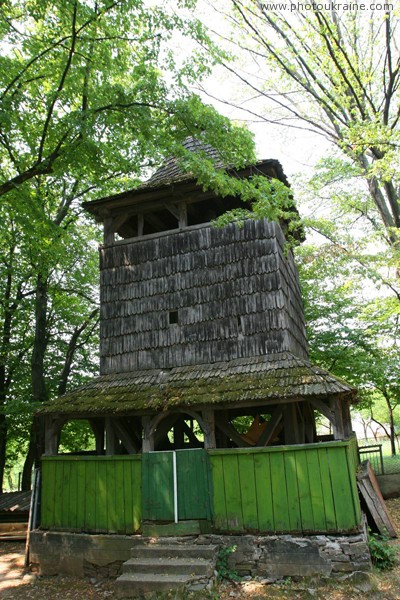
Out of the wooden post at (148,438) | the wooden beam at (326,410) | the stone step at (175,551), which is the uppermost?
the wooden beam at (326,410)

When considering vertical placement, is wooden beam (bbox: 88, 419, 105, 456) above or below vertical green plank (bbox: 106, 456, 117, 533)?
above

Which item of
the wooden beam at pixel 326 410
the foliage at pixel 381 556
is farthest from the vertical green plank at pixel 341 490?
the foliage at pixel 381 556

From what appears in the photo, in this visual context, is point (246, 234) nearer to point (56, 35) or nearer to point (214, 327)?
point (214, 327)

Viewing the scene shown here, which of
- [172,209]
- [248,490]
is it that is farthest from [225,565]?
[172,209]

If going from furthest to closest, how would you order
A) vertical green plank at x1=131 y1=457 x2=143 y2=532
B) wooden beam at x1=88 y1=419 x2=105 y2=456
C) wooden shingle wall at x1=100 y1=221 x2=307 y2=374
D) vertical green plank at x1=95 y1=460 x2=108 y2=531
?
1. wooden beam at x1=88 y1=419 x2=105 y2=456
2. wooden shingle wall at x1=100 y1=221 x2=307 y2=374
3. vertical green plank at x1=95 y1=460 x2=108 y2=531
4. vertical green plank at x1=131 y1=457 x2=143 y2=532

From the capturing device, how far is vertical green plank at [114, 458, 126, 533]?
896 cm

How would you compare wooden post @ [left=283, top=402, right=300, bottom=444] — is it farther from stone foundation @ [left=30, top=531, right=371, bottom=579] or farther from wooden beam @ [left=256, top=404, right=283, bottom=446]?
stone foundation @ [left=30, top=531, right=371, bottom=579]

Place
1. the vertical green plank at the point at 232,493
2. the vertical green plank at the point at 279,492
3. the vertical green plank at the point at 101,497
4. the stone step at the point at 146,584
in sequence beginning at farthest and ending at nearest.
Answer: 1. the vertical green plank at the point at 101,497
2. the vertical green plank at the point at 232,493
3. the vertical green plank at the point at 279,492
4. the stone step at the point at 146,584

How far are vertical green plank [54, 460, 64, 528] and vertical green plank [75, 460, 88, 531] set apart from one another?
0.41 meters

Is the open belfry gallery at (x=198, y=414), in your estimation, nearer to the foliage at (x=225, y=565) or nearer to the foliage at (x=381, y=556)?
the foliage at (x=225, y=565)

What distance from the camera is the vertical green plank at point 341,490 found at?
761 centimetres

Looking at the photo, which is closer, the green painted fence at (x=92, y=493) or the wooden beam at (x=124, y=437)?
the green painted fence at (x=92, y=493)

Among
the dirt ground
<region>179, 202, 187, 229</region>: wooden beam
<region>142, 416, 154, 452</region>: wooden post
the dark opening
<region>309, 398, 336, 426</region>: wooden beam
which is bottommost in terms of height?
the dirt ground

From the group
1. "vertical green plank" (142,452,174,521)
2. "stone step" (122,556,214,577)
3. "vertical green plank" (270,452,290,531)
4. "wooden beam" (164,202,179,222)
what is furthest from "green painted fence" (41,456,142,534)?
"wooden beam" (164,202,179,222)
